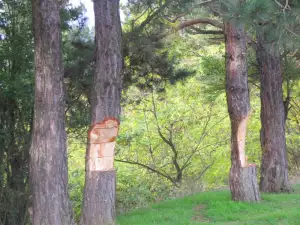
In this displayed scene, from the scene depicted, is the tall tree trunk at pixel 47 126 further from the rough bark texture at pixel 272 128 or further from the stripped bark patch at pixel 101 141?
the rough bark texture at pixel 272 128

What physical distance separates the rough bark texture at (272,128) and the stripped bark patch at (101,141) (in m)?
5.07

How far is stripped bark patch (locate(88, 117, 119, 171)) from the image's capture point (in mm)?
7418

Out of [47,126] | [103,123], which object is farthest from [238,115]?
[47,126]

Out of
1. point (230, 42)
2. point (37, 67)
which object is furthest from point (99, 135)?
point (230, 42)

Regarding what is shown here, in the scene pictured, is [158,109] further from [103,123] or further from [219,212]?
[103,123]

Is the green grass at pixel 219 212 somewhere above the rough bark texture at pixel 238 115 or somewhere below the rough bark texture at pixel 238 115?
below

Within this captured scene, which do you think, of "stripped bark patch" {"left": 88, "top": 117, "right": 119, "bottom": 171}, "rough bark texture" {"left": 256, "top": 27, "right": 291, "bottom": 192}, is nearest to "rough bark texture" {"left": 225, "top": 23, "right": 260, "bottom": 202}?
"rough bark texture" {"left": 256, "top": 27, "right": 291, "bottom": 192}

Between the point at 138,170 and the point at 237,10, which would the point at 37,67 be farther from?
the point at 138,170

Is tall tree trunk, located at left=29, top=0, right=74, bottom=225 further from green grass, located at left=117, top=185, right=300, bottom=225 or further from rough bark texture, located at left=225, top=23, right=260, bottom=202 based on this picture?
rough bark texture, located at left=225, top=23, right=260, bottom=202

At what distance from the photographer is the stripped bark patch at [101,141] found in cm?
742

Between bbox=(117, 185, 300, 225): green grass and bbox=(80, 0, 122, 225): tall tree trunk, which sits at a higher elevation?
bbox=(80, 0, 122, 225): tall tree trunk

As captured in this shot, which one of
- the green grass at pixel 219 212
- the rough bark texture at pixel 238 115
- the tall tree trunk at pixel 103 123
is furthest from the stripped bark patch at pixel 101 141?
the rough bark texture at pixel 238 115

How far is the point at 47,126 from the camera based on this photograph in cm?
642

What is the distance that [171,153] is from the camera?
50.9 ft
